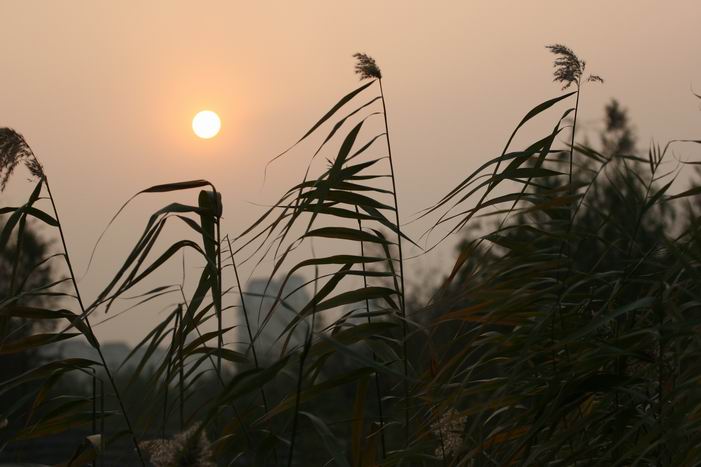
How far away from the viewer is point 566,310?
2.37 m

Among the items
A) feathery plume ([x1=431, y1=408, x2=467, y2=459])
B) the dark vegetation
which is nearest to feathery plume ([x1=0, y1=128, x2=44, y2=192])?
the dark vegetation

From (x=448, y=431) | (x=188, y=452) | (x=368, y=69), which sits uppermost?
(x=368, y=69)

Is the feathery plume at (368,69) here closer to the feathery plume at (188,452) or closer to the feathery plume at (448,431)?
the feathery plume at (448,431)

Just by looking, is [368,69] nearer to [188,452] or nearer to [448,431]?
[448,431]

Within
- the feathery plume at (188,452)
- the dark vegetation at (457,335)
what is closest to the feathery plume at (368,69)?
the dark vegetation at (457,335)

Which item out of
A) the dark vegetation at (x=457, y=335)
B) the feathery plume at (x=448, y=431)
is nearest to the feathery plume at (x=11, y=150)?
the dark vegetation at (x=457, y=335)

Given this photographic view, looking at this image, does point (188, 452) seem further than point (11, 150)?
No

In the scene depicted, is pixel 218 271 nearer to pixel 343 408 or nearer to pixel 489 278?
pixel 489 278

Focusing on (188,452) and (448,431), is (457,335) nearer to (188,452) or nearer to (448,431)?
(448,431)

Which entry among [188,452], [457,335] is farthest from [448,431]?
[188,452]

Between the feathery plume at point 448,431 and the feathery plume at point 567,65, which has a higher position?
the feathery plume at point 567,65

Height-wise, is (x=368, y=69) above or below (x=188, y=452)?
above

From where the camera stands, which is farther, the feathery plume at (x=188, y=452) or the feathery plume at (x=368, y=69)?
the feathery plume at (x=368, y=69)

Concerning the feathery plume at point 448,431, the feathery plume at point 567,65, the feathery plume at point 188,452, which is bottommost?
the feathery plume at point 448,431
